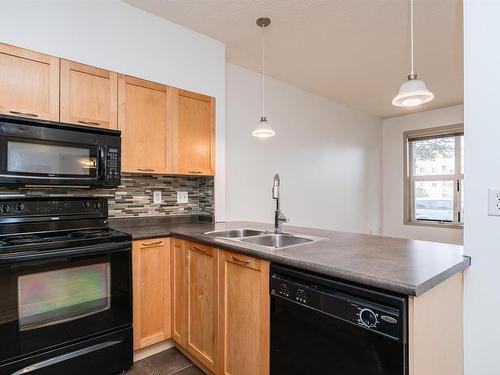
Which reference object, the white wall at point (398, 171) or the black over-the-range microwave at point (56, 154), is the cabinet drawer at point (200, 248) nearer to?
the black over-the-range microwave at point (56, 154)

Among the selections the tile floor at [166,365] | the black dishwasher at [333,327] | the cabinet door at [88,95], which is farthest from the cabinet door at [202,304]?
the cabinet door at [88,95]

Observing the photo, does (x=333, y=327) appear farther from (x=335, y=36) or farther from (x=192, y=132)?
(x=335, y=36)

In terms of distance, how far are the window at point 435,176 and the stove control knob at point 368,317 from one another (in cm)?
475

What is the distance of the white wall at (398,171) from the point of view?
4.98 metres

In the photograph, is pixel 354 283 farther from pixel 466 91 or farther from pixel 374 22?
pixel 374 22

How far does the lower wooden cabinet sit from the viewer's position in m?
1.50

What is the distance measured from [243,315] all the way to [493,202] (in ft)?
4.25

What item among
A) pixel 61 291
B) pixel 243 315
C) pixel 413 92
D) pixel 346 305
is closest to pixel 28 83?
pixel 61 291

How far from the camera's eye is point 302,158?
4.22 m

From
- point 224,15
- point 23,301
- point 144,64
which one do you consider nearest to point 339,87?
point 224,15

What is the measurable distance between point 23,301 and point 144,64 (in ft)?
6.11

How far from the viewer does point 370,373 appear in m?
1.05

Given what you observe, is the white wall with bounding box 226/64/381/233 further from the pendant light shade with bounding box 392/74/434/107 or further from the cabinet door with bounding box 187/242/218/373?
the pendant light shade with bounding box 392/74/434/107

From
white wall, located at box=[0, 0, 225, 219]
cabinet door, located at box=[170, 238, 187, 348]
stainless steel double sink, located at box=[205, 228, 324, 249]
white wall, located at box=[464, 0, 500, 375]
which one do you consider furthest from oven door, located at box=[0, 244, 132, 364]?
white wall, located at box=[464, 0, 500, 375]
